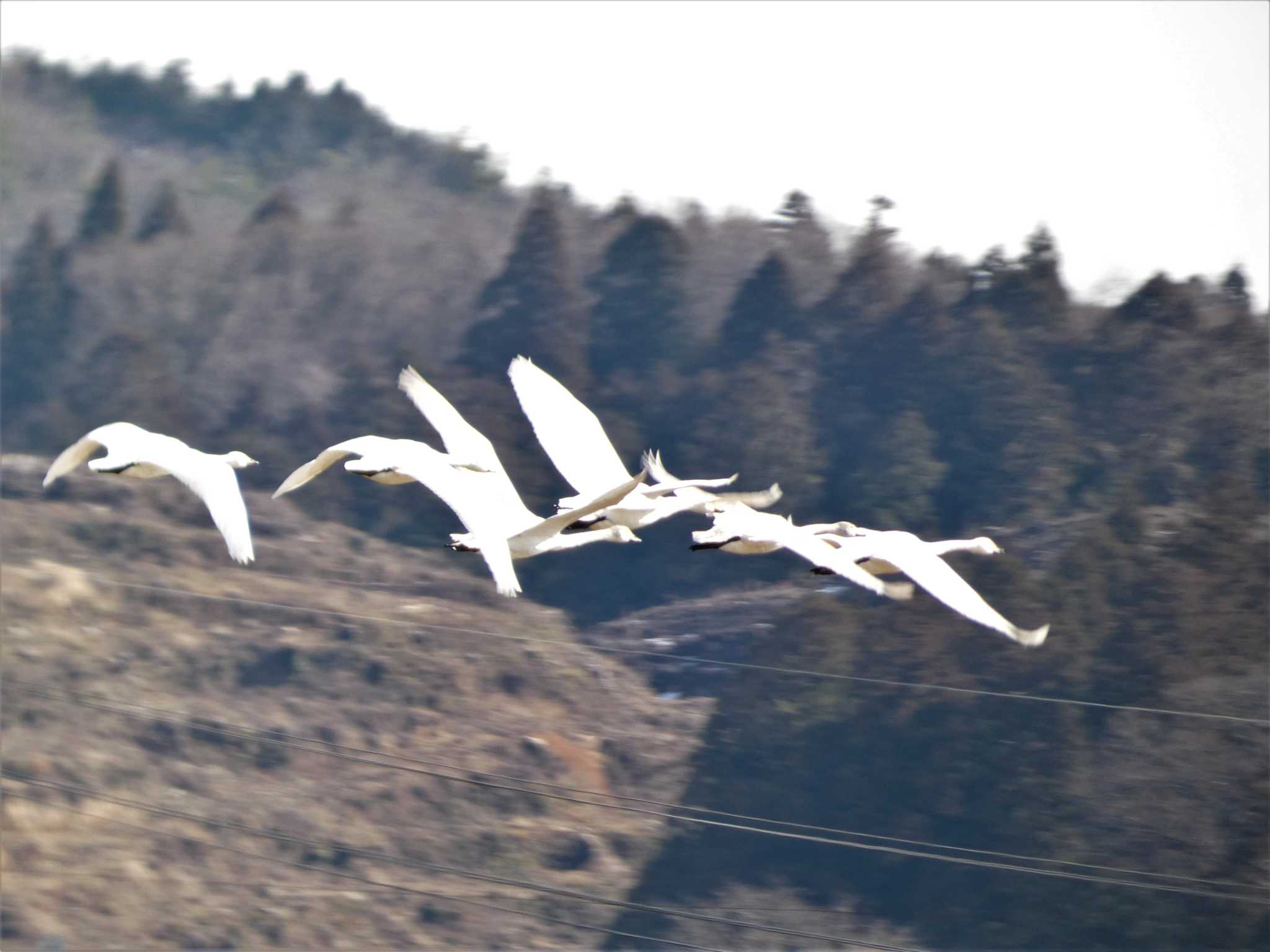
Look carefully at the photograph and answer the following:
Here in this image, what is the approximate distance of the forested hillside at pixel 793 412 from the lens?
19.8 metres

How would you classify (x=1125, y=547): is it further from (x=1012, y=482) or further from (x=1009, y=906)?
(x=1009, y=906)

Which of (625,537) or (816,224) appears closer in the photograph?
(625,537)

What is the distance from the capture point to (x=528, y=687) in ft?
75.6

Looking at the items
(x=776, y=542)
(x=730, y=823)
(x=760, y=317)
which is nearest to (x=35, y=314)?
(x=760, y=317)

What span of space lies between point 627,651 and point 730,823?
2.54 meters

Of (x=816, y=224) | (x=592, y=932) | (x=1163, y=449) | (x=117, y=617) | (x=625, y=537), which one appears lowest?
(x=592, y=932)

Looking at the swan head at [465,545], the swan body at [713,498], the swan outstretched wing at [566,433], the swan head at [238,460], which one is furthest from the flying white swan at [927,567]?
the swan head at [238,460]

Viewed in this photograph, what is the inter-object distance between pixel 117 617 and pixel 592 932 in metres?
10.5

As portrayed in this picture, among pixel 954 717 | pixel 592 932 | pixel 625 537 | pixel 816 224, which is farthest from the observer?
pixel 816 224

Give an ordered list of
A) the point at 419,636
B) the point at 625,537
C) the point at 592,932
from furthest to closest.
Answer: the point at 419,636
the point at 592,932
the point at 625,537

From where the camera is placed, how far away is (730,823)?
2025 centimetres

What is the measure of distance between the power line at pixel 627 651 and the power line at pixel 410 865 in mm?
2943

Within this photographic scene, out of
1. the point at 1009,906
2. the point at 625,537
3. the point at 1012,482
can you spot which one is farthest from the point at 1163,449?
the point at 625,537

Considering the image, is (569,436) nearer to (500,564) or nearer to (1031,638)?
(500,564)
